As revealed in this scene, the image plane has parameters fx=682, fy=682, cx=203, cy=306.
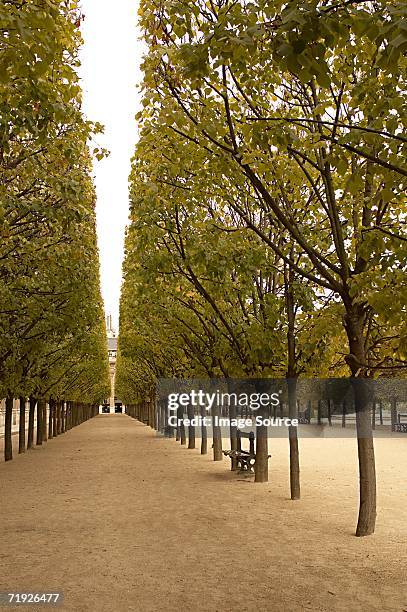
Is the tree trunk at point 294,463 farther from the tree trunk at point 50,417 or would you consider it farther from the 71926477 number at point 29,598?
the tree trunk at point 50,417

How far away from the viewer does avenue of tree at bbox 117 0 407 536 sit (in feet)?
18.3

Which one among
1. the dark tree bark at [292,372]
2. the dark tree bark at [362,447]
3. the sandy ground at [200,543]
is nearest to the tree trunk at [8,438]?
the sandy ground at [200,543]

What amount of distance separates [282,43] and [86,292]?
14.4 m

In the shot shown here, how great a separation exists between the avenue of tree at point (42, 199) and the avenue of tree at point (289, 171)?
50.9 inches

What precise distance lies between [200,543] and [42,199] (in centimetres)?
767

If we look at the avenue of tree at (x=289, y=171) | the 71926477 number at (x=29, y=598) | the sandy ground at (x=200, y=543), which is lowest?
the sandy ground at (x=200, y=543)

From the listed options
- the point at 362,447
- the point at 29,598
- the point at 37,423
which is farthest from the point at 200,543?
the point at 37,423

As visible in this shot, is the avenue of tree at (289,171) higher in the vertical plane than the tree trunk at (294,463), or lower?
higher

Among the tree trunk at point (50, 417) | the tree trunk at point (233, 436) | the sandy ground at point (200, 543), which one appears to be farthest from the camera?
the tree trunk at point (50, 417)

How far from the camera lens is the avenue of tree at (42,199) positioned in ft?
21.2

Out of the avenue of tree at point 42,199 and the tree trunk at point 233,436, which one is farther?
the tree trunk at point 233,436

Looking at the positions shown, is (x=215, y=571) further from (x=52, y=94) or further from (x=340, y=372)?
(x=340, y=372)

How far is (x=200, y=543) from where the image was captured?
36.4 ft

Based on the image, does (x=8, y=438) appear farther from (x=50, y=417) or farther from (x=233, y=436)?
(x=50, y=417)
